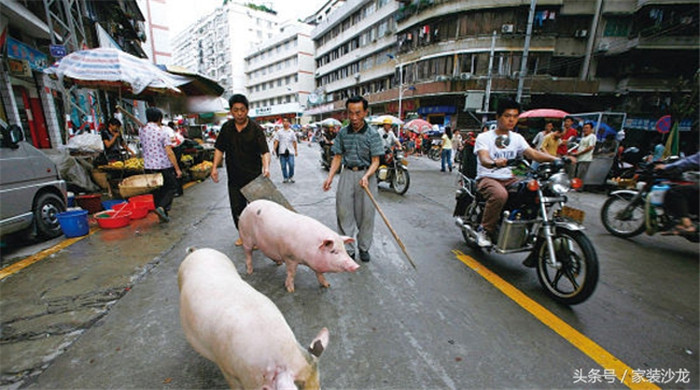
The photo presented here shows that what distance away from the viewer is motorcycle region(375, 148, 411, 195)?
755 centimetres

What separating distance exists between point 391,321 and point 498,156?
7.90 ft

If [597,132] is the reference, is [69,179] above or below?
below

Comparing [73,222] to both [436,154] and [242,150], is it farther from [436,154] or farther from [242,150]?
[436,154]

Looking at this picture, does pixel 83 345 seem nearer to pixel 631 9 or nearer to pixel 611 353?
pixel 611 353

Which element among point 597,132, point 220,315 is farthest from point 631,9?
point 220,315

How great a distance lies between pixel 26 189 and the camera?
3.90 m

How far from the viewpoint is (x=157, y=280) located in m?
3.13

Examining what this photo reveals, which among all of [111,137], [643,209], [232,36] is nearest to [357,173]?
[643,209]

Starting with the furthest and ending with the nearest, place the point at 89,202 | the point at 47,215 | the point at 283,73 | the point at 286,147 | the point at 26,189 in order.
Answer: the point at 283,73 → the point at 286,147 → the point at 89,202 → the point at 47,215 → the point at 26,189

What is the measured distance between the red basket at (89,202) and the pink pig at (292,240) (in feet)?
14.4

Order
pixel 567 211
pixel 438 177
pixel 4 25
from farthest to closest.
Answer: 1. pixel 438 177
2. pixel 4 25
3. pixel 567 211

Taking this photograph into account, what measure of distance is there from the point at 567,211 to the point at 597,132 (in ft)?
26.2

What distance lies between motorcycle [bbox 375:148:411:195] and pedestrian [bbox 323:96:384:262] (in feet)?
12.7

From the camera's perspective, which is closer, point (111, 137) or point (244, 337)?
point (244, 337)
